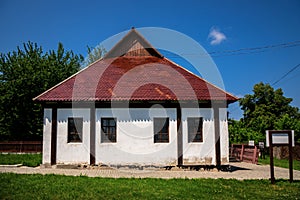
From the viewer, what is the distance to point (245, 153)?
20984 mm

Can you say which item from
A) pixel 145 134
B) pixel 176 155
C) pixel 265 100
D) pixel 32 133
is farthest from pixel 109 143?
pixel 265 100

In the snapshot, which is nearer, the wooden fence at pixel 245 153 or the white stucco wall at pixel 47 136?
the white stucco wall at pixel 47 136

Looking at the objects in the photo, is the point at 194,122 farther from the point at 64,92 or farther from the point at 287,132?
the point at 64,92

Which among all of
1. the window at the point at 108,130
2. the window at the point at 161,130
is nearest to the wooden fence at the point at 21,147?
the window at the point at 108,130

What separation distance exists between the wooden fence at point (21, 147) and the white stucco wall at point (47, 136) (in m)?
13.4

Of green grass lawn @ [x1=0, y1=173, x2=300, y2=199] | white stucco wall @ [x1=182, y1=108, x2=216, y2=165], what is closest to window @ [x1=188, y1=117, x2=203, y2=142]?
white stucco wall @ [x1=182, y1=108, x2=216, y2=165]

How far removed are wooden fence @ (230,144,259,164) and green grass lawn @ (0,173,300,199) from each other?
8.74 meters

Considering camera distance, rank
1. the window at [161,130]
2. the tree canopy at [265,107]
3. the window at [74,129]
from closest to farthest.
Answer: the window at [74,129]
the window at [161,130]
the tree canopy at [265,107]

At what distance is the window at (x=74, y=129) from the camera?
1465 centimetres

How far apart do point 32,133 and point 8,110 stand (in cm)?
402

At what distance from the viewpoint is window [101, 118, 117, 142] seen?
48.2 feet

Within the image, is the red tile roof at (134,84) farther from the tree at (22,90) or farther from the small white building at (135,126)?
the tree at (22,90)

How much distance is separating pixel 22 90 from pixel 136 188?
26963 millimetres

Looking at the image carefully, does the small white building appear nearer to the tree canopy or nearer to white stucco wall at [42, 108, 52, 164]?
white stucco wall at [42, 108, 52, 164]
